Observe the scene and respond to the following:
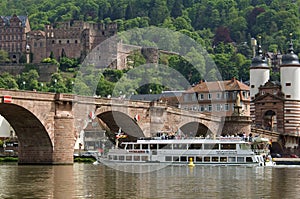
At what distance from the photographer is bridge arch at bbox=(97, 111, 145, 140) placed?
102 metres

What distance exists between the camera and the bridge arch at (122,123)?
102 meters

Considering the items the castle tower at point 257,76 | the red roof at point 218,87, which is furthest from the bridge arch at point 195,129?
the red roof at point 218,87

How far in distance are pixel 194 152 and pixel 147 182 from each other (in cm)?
2882

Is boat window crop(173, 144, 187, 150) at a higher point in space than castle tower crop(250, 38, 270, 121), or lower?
lower

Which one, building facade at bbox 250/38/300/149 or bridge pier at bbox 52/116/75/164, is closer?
bridge pier at bbox 52/116/75/164

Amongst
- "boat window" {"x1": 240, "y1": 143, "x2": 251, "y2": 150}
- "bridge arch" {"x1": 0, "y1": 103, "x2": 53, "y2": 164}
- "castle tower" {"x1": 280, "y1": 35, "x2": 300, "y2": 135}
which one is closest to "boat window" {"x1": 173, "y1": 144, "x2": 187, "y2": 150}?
"boat window" {"x1": 240, "y1": 143, "x2": 251, "y2": 150}

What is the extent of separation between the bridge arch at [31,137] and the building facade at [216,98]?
185 feet

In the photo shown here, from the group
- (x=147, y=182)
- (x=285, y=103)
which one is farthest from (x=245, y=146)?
(x=285, y=103)

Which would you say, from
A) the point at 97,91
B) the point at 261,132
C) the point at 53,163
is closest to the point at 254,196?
the point at 53,163

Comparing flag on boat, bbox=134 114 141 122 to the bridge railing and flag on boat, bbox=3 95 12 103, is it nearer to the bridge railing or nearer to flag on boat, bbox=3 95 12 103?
the bridge railing

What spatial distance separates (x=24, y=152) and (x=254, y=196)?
133 feet

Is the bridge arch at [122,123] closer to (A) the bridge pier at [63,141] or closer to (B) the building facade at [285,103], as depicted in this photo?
(A) the bridge pier at [63,141]

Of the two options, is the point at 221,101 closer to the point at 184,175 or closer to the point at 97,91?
the point at 97,91

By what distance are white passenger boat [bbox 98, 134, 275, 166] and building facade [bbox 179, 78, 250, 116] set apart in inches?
1820
